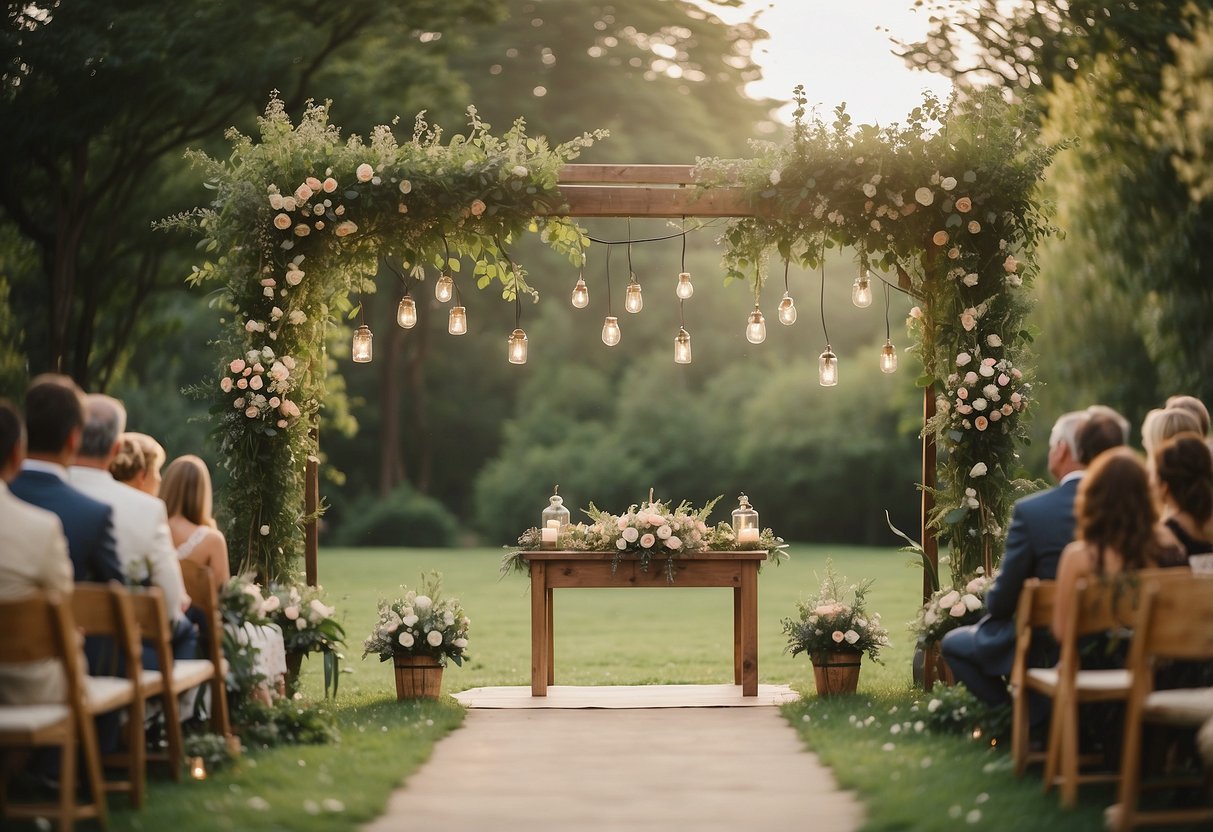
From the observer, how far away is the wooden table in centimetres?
822

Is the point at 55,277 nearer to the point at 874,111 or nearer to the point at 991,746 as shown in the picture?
the point at 874,111

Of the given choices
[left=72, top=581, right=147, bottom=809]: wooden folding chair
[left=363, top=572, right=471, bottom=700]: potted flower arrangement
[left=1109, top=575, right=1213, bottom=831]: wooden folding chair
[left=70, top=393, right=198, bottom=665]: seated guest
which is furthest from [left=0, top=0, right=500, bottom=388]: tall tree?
[left=1109, top=575, right=1213, bottom=831]: wooden folding chair

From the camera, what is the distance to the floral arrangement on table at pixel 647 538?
321 inches

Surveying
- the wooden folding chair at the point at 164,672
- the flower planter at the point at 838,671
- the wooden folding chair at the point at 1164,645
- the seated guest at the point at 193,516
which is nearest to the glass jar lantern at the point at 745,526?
the flower planter at the point at 838,671

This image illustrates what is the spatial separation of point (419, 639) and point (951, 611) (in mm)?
3059

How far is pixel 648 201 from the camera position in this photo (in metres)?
8.41

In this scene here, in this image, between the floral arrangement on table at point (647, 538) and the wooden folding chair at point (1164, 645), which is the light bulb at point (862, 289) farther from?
the wooden folding chair at point (1164, 645)

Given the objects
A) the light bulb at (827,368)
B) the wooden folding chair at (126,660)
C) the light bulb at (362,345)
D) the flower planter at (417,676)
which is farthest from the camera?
the light bulb at (827,368)

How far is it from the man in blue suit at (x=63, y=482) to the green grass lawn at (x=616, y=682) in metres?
0.90

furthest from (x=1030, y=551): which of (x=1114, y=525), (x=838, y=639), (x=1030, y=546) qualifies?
(x=838, y=639)

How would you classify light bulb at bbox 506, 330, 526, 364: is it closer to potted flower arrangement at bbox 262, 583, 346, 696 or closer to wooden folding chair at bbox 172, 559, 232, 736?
potted flower arrangement at bbox 262, 583, 346, 696

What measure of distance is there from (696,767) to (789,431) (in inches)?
1160

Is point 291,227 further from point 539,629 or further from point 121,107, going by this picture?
point 121,107

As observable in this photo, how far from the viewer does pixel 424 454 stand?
1483 inches
